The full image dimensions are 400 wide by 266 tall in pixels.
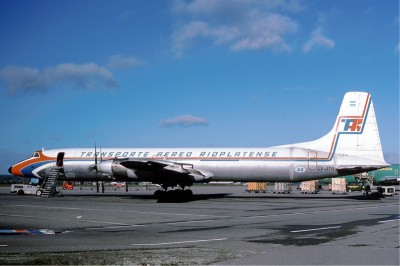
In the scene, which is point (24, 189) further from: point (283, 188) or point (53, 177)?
point (283, 188)

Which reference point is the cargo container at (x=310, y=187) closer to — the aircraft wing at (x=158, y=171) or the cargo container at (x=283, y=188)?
the cargo container at (x=283, y=188)

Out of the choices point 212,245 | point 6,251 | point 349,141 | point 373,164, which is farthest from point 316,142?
point 6,251

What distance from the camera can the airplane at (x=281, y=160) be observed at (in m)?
32.8

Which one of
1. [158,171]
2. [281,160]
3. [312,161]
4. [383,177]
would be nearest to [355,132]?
[312,161]

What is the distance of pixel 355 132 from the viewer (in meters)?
33.7

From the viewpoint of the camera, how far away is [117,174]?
32812 millimetres

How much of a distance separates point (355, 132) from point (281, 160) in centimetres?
621

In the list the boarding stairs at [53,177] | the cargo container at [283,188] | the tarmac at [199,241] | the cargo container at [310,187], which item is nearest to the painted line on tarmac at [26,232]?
the tarmac at [199,241]

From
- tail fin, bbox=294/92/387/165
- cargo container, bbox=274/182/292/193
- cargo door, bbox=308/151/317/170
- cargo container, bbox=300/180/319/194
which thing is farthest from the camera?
cargo container, bbox=274/182/292/193

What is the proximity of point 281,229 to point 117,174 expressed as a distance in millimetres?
20035

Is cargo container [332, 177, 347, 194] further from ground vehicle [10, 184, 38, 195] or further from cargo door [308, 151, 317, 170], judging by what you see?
ground vehicle [10, 184, 38, 195]

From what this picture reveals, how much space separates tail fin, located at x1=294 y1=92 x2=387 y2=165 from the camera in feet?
109

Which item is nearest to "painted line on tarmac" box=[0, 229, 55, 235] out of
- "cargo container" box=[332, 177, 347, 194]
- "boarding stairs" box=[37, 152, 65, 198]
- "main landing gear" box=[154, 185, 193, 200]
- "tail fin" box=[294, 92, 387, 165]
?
"main landing gear" box=[154, 185, 193, 200]

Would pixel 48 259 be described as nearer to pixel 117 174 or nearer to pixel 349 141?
pixel 117 174
